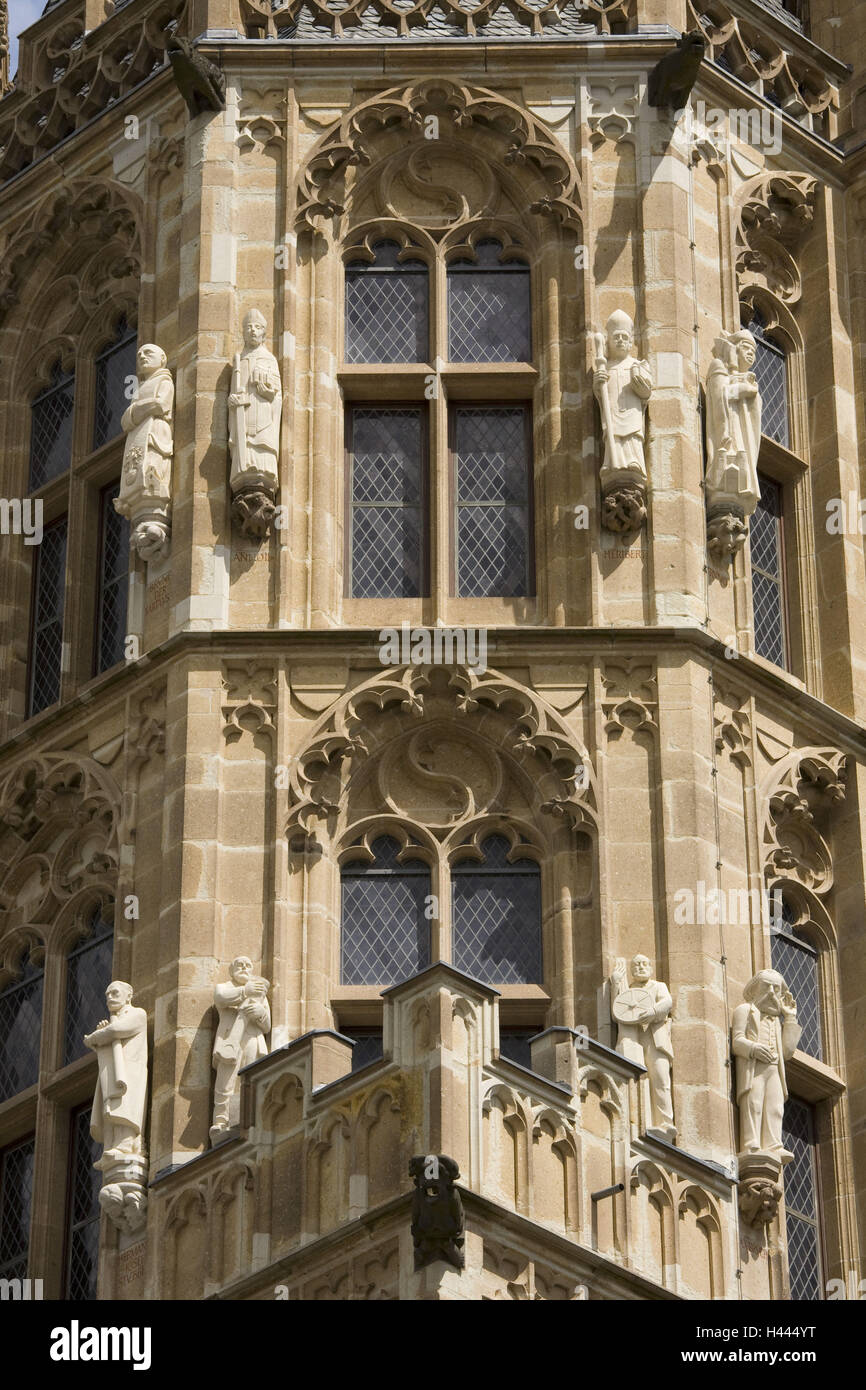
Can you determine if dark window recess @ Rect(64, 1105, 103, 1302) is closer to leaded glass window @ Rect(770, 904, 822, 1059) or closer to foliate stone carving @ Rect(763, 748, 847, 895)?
leaded glass window @ Rect(770, 904, 822, 1059)

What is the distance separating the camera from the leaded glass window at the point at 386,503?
122ft

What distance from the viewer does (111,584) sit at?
38.6 meters

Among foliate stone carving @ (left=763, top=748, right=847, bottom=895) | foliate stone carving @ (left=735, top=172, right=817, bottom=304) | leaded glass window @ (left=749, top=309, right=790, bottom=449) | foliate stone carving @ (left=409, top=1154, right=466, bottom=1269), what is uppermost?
foliate stone carving @ (left=735, top=172, right=817, bottom=304)

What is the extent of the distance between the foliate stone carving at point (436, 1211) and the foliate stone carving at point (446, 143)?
9646 mm

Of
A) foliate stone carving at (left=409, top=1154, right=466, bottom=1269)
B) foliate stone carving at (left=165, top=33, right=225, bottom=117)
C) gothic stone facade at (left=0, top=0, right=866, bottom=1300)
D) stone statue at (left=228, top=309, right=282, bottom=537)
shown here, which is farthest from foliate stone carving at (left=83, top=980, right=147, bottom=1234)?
foliate stone carving at (left=165, top=33, right=225, bottom=117)

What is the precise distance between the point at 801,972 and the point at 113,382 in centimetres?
759

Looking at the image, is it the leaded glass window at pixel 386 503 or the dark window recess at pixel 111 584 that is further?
the dark window recess at pixel 111 584

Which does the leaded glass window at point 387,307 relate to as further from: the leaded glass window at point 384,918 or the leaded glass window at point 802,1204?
the leaded glass window at point 802,1204

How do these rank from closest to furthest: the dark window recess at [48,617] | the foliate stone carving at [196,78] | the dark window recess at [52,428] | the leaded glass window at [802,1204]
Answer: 1. the leaded glass window at [802,1204]
2. the foliate stone carving at [196,78]
3. the dark window recess at [48,617]
4. the dark window recess at [52,428]

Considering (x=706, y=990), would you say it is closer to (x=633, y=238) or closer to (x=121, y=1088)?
(x=121, y=1088)

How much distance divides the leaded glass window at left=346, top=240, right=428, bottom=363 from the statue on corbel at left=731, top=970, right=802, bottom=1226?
6179 mm

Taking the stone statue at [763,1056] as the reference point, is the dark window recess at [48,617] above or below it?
above

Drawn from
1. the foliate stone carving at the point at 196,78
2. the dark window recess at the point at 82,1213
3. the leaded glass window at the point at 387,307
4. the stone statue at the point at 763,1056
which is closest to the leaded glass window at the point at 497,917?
the stone statue at the point at 763,1056

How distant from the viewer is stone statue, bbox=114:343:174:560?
3697 cm
